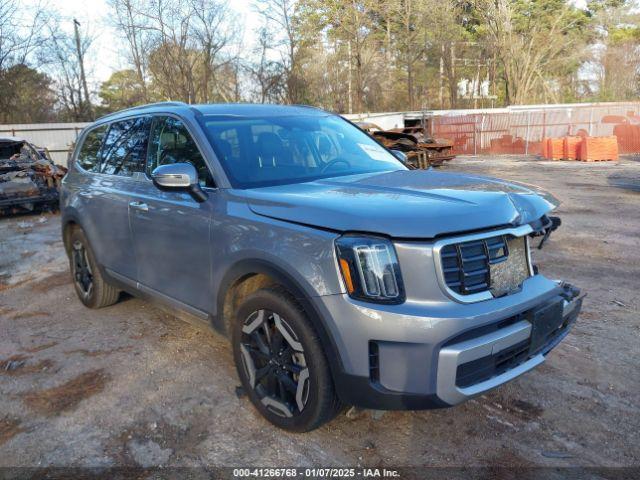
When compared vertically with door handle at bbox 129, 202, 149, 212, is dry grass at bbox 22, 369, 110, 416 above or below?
below

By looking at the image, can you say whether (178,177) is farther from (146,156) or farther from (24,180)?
(24,180)

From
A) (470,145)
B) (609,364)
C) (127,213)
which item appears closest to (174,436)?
(127,213)

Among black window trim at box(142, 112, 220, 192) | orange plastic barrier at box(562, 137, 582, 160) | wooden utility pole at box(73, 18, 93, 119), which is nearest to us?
black window trim at box(142, 112, 220, 192)

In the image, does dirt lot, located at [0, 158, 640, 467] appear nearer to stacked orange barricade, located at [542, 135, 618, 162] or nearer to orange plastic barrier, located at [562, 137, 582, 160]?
stacked orange barricade, located at [542, 135, 618, 162]

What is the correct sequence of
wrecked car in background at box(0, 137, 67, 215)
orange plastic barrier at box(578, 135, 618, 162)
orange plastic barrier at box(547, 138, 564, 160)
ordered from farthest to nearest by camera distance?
orange plastic barrier at box(547, 138, 564, 160) < orange plastic barrier at box(578, 135, 618, 162) < wrecked car in background at box(0, 137, 67, 215)

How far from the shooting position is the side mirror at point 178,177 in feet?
9.66

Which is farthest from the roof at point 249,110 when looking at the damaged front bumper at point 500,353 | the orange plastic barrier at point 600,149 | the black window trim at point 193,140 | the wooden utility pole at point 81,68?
the wooden utility pole at point 81,68

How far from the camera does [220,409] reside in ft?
10.0

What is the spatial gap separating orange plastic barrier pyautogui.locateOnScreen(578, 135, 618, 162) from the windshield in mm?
18832

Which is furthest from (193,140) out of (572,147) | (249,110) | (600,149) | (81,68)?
(81,68)

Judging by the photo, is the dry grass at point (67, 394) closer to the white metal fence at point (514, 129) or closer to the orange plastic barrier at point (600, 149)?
the orange plastic barrier at point (600, 149)

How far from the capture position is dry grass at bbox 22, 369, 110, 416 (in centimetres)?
318

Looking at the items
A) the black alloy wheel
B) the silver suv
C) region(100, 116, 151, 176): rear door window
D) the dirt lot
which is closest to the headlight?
A: the silver suv

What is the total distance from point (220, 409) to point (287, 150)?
1745 mm
